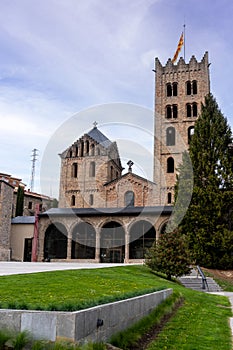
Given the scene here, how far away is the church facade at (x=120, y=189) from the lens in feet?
107

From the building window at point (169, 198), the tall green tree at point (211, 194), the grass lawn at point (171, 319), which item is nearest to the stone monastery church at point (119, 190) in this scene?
the building window at point (169, 198)

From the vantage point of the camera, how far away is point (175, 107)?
4584cm

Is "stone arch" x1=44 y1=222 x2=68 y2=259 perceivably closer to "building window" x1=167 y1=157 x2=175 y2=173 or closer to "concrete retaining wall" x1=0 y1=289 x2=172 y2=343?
"building window" x1=167 y1=157 x2=175 y2=173

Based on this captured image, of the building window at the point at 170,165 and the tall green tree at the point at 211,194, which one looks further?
the building window at the point at 170,165

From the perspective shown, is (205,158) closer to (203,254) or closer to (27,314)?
(203,254)

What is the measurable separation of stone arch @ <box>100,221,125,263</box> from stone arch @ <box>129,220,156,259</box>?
3.20ft

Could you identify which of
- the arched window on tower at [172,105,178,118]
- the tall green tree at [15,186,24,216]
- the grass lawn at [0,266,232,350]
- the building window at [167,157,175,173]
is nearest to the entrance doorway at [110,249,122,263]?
the building window at [167,157,175,173]

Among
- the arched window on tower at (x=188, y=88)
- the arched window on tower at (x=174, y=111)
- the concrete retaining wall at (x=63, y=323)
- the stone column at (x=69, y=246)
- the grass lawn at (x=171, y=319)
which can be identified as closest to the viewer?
the concrete retaining wall at (x=63, y=323)

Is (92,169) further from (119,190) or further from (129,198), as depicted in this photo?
(129,198)

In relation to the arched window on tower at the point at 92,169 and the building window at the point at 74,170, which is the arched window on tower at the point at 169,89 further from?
the building window at the point at 74,170

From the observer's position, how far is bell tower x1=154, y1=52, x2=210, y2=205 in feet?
142

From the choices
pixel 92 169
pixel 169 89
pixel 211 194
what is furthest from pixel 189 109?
pixel 211 194

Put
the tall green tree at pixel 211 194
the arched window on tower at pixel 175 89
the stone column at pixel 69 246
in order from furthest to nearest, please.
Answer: the arched window on tower at pixel 175 89 → the stone column at pixel 69 246 → the tall green tree at pixel 211 194

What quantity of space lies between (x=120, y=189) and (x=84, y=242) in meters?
9.00
